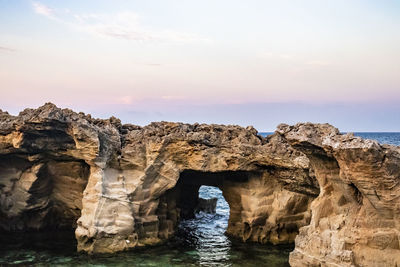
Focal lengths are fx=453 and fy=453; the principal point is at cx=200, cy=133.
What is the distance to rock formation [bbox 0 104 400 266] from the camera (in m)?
17.0

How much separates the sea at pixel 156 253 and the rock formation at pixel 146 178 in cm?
58

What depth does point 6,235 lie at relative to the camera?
20.2 meters

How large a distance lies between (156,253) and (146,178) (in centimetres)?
301

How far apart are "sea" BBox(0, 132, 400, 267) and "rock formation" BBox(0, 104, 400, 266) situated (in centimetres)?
58

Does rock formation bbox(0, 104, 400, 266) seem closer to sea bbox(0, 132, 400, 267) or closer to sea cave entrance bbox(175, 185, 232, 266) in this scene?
sea bbox(0, 132, 400, 267)

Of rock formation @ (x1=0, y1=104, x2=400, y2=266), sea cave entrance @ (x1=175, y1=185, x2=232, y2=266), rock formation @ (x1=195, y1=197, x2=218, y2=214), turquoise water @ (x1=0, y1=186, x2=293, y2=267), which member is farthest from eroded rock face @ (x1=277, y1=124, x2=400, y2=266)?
rock formation @ (x1=195, y1=197, x2=218, y2=214)

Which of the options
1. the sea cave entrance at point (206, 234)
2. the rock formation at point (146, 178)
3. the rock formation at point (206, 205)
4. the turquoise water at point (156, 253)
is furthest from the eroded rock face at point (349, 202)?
the rock formation at point (206, 205)

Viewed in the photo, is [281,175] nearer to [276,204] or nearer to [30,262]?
[276,204]

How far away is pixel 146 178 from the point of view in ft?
60.5

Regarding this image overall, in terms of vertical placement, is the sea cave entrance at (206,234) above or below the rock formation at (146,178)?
below

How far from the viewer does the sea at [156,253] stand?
55.6ft

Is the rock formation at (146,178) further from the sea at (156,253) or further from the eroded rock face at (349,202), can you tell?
the sea at (156,253)

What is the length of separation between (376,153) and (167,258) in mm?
9481

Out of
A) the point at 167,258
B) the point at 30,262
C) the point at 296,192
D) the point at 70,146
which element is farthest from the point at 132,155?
the point at 296,192
